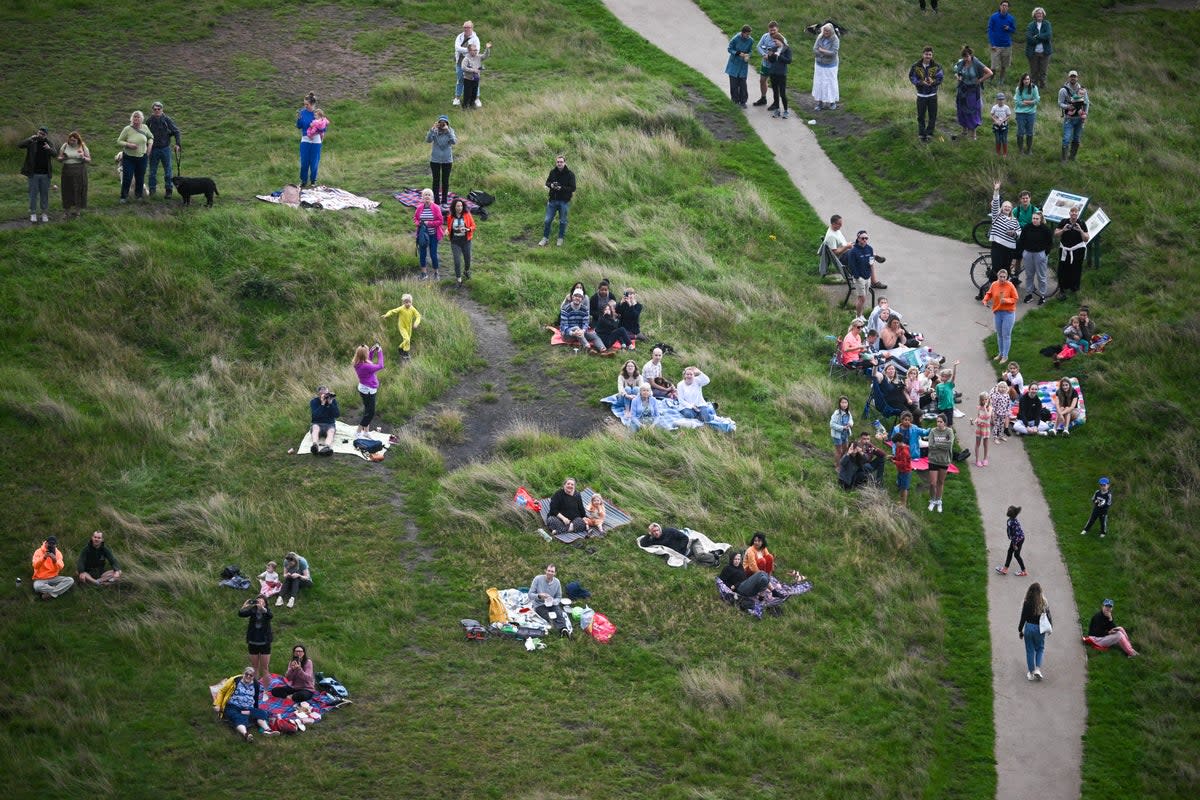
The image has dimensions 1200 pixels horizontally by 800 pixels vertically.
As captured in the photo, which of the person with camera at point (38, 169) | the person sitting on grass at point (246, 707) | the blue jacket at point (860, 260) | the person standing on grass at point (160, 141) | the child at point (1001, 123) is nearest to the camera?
the person sitting on grass at point (246, 707)

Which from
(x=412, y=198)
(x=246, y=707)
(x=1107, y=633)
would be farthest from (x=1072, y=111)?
(x=246, y=707)

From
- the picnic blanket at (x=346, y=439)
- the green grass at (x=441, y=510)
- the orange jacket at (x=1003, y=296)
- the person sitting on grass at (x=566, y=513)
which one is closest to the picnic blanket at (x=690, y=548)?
the green grass at (x=441, y=510)

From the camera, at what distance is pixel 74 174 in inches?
1227

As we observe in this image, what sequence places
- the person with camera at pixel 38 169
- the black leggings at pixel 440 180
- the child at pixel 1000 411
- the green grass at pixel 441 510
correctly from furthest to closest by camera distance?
the black leggings at pixel 440 180 < the person with camera at pixel 38 169 < the child at pixel 1000 411 < the green grass at pixel 441 510

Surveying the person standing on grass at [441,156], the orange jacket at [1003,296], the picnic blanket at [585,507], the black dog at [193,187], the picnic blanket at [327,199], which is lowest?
the picnic blanket at [585,507]

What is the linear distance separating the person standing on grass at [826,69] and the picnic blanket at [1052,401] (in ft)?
46.9

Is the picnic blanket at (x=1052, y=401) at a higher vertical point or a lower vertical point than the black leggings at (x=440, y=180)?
lower

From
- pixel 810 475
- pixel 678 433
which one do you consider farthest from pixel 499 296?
pixel 810 475

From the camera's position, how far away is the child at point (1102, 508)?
84.8 ft

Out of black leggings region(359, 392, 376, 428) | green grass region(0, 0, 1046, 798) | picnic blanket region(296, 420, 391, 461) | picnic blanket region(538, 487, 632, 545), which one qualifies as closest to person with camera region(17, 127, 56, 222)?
green grass region(0, 0, 1046, 798)

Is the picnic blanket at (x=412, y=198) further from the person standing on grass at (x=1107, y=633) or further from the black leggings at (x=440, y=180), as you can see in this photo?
the person standing on grass at (x=1107, y=633)

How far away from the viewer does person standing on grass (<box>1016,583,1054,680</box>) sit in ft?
74.8

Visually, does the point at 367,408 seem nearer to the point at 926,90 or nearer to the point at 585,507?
the point at 585,507

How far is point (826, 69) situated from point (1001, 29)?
5.32m
